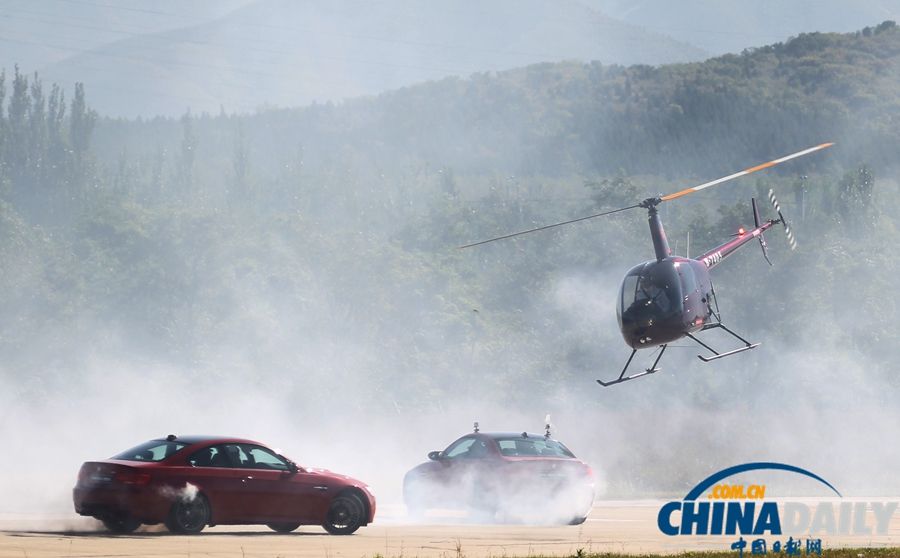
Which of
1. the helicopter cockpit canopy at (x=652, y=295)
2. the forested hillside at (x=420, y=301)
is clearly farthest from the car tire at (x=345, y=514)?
the forested hillside at (x=420, y=301)

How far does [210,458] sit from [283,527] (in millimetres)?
1700

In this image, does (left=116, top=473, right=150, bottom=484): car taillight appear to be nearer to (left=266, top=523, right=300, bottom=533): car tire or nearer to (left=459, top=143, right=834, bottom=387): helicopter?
(left=266, top=523, right=300, bottom=533): car tire

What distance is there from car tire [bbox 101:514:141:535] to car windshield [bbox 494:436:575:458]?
7.35 meters

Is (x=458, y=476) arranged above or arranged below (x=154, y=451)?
below

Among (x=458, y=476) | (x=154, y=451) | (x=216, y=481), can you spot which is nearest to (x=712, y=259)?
(x=458, y=476)

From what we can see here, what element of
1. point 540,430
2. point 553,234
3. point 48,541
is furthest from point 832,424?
point 48,541

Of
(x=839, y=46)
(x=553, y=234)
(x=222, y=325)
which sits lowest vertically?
(x=222, y=325)

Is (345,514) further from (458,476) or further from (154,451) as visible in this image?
(458,476)

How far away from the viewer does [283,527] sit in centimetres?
1589

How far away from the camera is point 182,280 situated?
71.4 m

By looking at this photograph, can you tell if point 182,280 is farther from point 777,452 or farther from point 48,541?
point 48,541

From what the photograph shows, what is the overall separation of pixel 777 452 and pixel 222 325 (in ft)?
113

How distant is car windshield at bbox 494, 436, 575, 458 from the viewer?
19641mm

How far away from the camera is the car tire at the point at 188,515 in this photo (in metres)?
14.4
